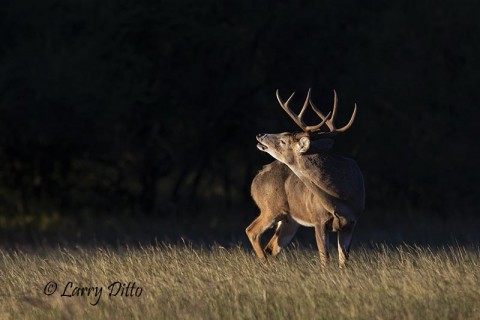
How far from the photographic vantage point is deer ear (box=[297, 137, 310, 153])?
11438mm

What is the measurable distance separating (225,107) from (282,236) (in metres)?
7.42

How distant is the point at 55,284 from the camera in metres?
9.76

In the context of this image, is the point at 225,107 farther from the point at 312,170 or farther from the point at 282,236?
the point at 312,170

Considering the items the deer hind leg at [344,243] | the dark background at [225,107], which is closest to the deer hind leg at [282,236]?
the deer hind leg at [344,243]

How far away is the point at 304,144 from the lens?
11453mm

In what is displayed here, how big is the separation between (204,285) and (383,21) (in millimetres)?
Answer: 10982

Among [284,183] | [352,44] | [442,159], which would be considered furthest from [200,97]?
[284,183]

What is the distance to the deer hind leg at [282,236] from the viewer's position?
12.4 metres

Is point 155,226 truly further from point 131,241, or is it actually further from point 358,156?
point 358,156
